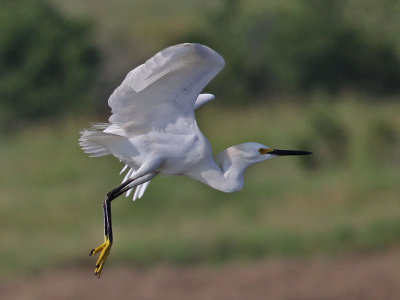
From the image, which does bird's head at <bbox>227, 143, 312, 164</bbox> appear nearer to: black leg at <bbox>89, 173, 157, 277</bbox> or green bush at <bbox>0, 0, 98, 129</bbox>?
black leg at <bbox>89, 173, 157, 277</bbox>

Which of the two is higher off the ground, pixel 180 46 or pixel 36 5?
pixel 180 46

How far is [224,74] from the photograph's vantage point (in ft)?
73.7

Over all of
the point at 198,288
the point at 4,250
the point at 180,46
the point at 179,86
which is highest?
the point at 180,46

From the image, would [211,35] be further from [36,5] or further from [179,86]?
[179,86]

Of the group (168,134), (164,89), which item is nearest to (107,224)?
(168,134)

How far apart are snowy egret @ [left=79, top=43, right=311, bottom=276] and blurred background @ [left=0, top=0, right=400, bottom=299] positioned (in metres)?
8.17

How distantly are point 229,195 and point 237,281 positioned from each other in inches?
57.0

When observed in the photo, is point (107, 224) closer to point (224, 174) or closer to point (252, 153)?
point (224, 174)

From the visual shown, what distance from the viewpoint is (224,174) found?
610 centimetres

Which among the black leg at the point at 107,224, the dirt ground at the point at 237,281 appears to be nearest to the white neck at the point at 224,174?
the black leg at the point at 107,224

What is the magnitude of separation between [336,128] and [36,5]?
877 centimetres

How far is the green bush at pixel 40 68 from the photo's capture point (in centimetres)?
2202

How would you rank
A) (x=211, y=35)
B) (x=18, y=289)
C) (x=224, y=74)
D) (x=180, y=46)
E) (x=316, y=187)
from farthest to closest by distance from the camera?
(x=211, y=35) → (x=224, y=74) → (x=316, y=187) → (x=18, y=289) → (x=180, y=46)

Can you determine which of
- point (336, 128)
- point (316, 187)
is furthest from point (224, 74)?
point (316, 187)
